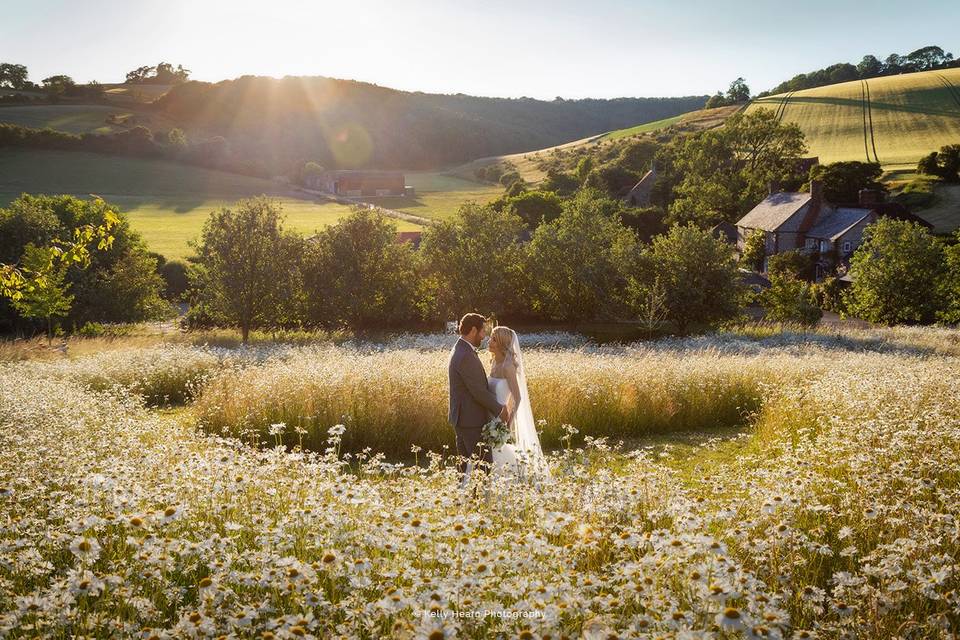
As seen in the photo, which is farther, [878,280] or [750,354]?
[878,280]

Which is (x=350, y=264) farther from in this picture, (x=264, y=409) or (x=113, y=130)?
(x=113, y=130)

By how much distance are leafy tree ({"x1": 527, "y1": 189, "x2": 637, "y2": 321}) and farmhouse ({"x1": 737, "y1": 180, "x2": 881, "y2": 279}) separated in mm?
32689

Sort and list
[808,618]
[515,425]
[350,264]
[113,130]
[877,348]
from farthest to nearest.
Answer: [113,130] → [350,264] → [877,348] → [515,425] → [808,618]

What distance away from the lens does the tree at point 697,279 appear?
28984mm

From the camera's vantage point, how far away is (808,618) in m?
4.14

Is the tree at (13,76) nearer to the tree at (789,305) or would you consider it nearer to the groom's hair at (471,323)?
the tree at (789,305)

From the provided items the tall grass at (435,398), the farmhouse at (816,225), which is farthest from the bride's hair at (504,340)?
the farmhouse at (816,225)

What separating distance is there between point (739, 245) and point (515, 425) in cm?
6451

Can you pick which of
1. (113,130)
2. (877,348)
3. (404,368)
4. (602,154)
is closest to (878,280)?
(877,348)

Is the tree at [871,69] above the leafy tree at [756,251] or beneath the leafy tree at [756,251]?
above

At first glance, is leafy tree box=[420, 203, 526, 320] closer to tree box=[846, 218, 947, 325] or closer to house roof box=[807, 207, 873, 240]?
tree box=[846, 218, 947, 325]

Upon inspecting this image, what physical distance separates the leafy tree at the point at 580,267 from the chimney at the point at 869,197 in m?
37.9

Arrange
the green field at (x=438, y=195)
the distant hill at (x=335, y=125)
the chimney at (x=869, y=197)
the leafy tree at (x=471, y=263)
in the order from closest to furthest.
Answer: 1. the leafy tree at (x=471, y=263)
2. the chimney at (x=869, y=197)
3. the green field at (x=438, y=195)
4. the distant hill at (x=335, y=125)

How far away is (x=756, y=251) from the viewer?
61969mm
